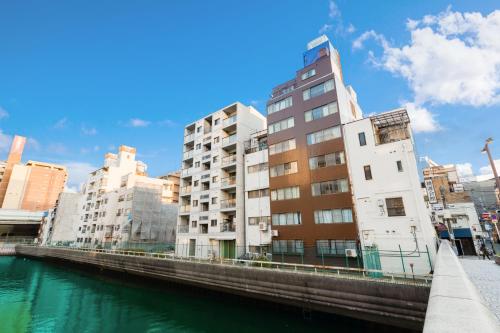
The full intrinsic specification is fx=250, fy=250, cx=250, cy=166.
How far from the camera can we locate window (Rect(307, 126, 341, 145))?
31.7m

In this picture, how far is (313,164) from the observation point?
3259cm

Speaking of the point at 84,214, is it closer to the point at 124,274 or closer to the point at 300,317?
the point at 124,274

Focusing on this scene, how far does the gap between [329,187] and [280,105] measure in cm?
1541

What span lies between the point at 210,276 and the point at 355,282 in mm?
15179

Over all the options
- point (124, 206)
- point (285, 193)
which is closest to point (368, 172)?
point (285, 193)

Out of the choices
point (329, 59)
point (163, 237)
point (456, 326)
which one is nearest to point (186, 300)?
point (456, 326)

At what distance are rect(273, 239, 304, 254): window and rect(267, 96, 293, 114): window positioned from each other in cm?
1956

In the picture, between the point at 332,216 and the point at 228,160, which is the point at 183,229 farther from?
the point at 332,216

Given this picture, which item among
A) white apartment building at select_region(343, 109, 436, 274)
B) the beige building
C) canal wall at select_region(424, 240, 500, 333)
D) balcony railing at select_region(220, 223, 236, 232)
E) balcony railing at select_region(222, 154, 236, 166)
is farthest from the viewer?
the beige building

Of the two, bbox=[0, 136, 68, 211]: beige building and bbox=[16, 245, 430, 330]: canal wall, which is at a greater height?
bbox=[0, 136, 68, 211]: beige building

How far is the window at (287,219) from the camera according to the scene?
105 feet

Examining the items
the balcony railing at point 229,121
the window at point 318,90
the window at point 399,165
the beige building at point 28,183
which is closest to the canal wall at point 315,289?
the window at point 399,165

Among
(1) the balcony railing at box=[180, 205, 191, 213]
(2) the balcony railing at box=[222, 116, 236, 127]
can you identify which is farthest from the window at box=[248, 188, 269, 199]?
(1) the balcony railing at box=[180, 205, 191, 213]

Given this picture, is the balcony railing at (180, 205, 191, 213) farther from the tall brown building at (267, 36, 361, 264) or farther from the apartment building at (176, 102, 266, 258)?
the tall brown building at (267, 36, 361, 264)
